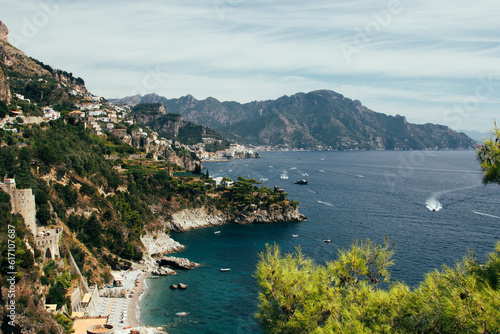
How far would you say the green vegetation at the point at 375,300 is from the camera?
11.3m

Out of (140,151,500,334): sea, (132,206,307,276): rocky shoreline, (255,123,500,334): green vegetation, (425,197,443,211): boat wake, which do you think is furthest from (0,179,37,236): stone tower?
(425,197,443,211): boat wake

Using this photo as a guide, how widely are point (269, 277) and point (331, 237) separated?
40.3 metres

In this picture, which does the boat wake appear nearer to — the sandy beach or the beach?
A: the sandy beach

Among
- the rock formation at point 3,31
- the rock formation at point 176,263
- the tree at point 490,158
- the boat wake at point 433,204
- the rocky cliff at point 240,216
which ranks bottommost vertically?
the rock formation at point 176,263

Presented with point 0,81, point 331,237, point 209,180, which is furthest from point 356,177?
point 0,81

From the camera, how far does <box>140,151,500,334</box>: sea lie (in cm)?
3584

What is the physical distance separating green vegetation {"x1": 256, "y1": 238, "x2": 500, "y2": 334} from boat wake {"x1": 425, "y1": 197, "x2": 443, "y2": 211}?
64.0m

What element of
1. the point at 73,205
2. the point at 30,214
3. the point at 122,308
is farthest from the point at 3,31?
the point at 122,308

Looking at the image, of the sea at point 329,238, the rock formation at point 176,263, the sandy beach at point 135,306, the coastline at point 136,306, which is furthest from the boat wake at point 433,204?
the sandy beach at point 135,306

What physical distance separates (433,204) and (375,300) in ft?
240

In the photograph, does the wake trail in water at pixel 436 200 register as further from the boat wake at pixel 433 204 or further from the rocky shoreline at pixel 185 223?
the rocky shoreline at pixel 185 223

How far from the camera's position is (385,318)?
45.2 feet

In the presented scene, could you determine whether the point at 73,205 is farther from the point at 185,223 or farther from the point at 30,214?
the point at 185,223

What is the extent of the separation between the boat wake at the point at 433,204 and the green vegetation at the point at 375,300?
64.0m
